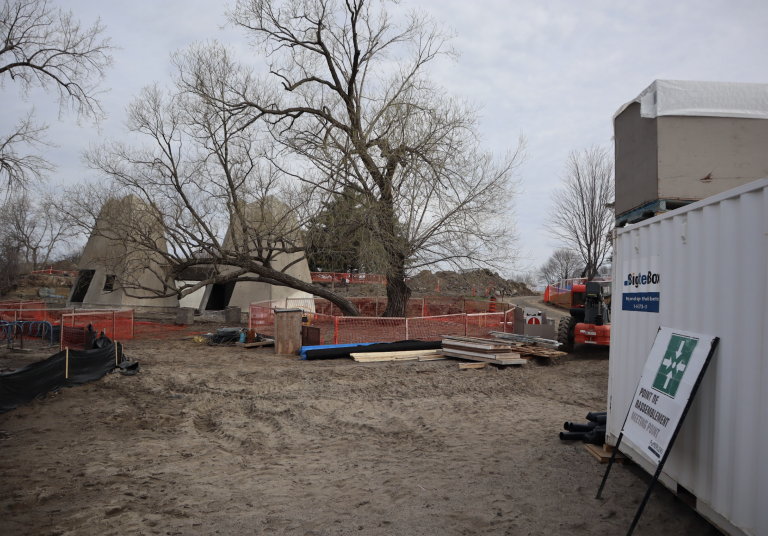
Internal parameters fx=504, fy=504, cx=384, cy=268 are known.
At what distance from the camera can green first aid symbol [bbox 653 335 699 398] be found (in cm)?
411

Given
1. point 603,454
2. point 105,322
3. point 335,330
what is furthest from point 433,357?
point 105,322

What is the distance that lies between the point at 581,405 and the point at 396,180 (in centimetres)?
1013

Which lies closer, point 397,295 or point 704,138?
point 704,138

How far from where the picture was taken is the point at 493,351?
1268 centimetres

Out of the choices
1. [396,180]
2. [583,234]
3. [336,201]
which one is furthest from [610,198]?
[336,201]

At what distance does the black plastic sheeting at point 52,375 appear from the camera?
8.23 metres

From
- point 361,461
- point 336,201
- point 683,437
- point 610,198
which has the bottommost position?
point 361,461

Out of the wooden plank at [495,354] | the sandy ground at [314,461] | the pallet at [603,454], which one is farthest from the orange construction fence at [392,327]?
the pallet at [603,454]

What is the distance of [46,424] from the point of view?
7668mm

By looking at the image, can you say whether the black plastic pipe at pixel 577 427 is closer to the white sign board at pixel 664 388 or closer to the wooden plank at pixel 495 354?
the white sign board at pixel 664 388

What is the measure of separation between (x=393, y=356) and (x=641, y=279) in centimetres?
871

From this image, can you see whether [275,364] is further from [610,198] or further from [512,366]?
[610,198]

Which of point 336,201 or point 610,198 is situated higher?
point 610,198

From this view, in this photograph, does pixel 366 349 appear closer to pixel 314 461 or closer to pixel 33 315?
pixel 314 461
